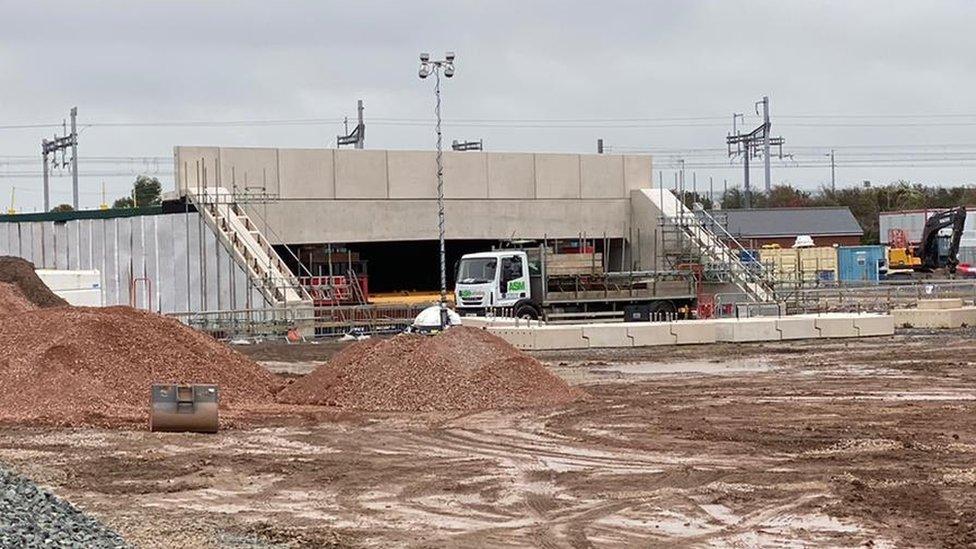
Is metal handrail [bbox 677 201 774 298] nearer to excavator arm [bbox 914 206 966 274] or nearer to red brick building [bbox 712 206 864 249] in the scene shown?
excavator arm [bbox 914 206 966 274]

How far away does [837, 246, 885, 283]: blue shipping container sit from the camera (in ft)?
279

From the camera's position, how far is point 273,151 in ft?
174

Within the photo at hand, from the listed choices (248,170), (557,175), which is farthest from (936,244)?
(248,170)

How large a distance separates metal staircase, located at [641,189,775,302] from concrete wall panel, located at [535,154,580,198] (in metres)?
3.54

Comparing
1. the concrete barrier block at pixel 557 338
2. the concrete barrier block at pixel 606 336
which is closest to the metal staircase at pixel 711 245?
the concrete barrier block at pixel 606 336

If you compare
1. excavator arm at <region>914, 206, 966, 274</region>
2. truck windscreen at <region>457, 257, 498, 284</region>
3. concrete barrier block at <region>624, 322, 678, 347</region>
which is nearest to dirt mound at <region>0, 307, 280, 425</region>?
concrete barrier block at <region>624, 322, 678, 347</region>

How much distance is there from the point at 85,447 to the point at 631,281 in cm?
3334

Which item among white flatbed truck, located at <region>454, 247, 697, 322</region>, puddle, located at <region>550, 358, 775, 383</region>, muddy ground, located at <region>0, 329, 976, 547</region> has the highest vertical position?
white flatbed truck, located at <region>454, 247, 697, 322</region>

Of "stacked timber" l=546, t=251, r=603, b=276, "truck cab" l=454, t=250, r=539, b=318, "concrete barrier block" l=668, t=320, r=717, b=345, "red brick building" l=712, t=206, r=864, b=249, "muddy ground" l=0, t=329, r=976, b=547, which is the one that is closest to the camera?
"muddy ground" l=0, t=329, r=976, b=547

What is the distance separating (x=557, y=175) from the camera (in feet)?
198

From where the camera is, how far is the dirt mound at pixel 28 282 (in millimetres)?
39844

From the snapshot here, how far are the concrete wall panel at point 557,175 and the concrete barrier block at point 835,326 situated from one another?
20916 mm

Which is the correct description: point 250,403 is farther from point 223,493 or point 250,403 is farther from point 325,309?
point 325,309

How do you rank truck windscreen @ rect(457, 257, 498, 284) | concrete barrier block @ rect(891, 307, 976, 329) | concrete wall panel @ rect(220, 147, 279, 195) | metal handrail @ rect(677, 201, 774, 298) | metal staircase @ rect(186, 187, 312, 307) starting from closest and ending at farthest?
concrete barrier block @ rect(891, 307, 976, 329)
truck windscreen @ rect(457, 257, 498, 284)
metal staircase @ rect(186, 187, 312, 307)
concrete wall panel @ rect(220, 147, 279, 195)
metal handrail @ rect(677, 201, 774, 298)
